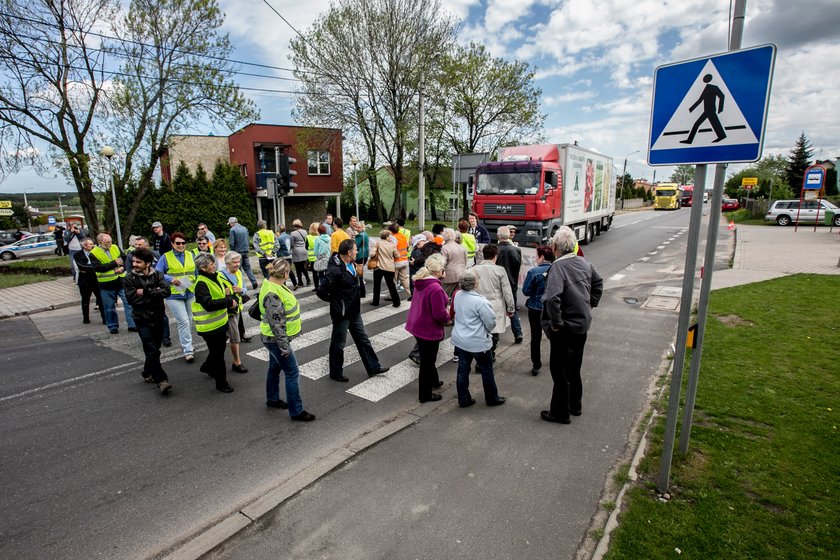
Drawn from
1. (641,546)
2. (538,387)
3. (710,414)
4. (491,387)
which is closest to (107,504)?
(491,387)

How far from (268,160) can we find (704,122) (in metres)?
32.7

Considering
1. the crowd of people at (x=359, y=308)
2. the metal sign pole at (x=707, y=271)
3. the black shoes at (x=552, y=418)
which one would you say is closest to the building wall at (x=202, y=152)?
the crowd of people at (x=359, y=308)

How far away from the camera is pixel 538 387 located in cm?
594

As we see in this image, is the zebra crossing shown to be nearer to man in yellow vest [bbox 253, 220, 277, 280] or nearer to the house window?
man in yellow vest [bbox 253, 220, 277, 280]

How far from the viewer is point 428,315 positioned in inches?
211

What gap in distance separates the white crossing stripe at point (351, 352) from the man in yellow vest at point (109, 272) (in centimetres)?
386

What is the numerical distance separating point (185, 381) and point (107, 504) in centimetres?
262

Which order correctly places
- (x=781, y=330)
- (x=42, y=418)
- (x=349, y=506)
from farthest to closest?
(x=781, y=330)
(x=42, y=418)
(x=349, y=506)

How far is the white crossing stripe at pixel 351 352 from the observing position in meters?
6.58

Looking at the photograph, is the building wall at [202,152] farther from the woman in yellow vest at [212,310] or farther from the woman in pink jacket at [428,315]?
the woman in pink jacket at [428,315]

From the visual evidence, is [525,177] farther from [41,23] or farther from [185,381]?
[41,23]

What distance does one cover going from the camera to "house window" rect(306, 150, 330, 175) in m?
32.6

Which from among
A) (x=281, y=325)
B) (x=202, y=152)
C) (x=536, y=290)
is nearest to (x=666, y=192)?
(x=202, y=152)

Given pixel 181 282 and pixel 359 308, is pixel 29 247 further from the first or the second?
pixel 359 308
